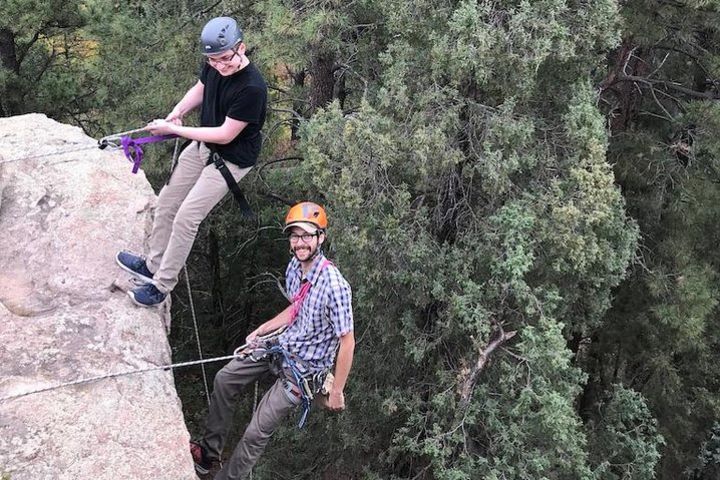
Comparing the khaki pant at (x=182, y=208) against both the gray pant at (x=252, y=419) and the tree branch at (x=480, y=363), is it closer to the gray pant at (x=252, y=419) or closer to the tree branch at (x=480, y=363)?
the gray pant at (x=252, y=419)

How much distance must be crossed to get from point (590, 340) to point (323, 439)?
5.03 m

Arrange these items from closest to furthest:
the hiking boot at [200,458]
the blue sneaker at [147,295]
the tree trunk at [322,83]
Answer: the hiking boot at [200,458] → the blue sneaker at [147,295] → the tree trunk at [322,83]

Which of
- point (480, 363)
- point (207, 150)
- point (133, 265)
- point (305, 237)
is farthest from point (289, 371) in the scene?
point (480, 363)

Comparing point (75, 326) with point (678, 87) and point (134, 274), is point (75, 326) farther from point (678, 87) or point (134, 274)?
point (678, 87)

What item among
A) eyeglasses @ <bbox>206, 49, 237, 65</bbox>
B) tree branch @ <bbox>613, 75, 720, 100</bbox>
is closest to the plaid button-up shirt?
eyeglasses @ <bbox>206, 49, 237, 65</bbox>

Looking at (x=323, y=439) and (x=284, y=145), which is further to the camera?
(x=284, y=145)

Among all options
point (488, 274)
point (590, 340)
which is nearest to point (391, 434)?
point (488, 274)

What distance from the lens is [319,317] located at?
13.0 ft

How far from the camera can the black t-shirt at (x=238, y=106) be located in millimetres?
4180

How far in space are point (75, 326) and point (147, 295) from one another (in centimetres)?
49

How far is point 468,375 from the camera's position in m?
5.49

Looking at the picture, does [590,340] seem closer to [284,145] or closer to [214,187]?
[284,145]

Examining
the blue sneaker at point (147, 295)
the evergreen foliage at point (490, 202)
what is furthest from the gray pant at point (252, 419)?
the evergreen foliage at point (490, 202)

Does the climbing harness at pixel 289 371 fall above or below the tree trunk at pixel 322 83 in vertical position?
above
